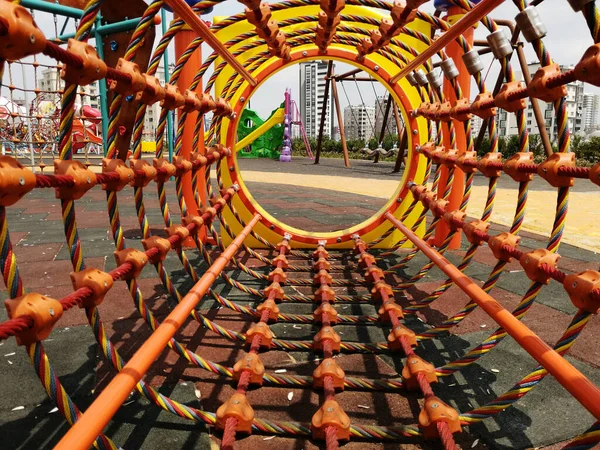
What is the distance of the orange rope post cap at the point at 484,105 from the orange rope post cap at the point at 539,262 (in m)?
0.57

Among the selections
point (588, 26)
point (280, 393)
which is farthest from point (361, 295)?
point (588, 26)

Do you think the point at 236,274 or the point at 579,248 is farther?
the point at 579,248

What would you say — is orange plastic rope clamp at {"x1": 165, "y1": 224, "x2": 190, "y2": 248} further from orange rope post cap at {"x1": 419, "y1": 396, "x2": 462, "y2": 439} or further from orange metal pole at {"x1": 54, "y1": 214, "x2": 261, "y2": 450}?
orange rope post cap at {"x1": 419, "y1": 396, "x2": 462, "y2": 439}

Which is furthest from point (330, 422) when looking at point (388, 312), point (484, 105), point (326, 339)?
point (484, 105)

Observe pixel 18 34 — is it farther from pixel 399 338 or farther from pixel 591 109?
pixel 591 109

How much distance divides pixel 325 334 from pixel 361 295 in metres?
0.59

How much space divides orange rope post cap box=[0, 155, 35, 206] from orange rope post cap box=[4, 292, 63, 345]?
0.14 meters

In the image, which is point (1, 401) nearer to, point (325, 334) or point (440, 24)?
point (325, 334)

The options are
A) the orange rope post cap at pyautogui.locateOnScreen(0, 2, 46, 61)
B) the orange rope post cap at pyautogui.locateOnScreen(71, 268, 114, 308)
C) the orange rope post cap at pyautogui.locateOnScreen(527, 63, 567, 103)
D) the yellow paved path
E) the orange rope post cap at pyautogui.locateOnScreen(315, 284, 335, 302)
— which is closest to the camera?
the orange rope post cap at pyautogui.locateOnScreen(0, 2, 46, 61)

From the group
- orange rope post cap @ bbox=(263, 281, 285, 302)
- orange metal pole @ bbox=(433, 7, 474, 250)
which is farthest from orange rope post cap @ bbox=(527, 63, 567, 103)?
orange metal pole @ bbox=(433, 7, 474, 250)

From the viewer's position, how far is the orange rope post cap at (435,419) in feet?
3.30

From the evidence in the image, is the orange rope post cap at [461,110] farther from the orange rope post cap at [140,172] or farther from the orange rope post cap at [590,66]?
the orange rope post cap at [140,172]

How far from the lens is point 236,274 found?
2363 millimetres

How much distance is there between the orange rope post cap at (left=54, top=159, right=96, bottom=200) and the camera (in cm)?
81
